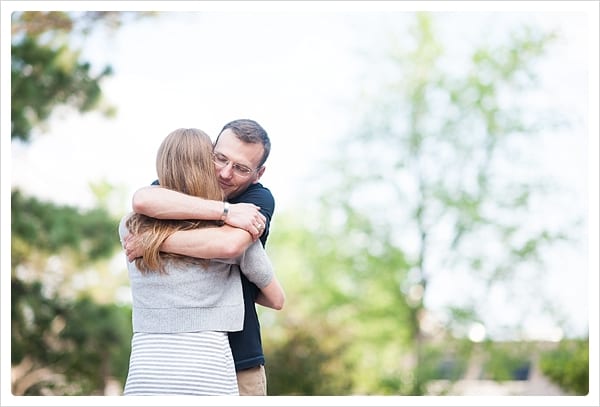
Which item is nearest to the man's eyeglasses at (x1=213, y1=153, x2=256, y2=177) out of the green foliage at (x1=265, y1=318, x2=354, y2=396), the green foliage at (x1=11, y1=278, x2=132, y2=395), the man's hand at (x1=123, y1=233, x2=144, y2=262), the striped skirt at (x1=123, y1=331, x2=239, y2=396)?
the man's hand at (x1=123, y1=233, x2=144, y2=262)

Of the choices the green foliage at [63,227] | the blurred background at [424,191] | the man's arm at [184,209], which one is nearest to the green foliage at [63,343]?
the blurred background at [424,191]

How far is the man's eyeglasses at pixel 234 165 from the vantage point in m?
2.14

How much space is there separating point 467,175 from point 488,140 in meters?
0.50

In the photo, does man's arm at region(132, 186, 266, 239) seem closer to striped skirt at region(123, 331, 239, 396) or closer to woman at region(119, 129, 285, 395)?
woman at region(119, 129, 285, 395)

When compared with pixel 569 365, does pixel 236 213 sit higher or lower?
higher

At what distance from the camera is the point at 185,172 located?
2.06 m

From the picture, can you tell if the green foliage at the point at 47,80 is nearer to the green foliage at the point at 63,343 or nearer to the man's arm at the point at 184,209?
the green foliage at the point at 63,343

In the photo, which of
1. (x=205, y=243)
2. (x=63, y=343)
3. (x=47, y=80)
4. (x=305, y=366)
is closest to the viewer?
(x=205, y=243)

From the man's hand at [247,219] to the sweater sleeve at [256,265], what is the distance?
0.13 feet

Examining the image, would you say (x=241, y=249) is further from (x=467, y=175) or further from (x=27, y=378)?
(x=467, y=175)

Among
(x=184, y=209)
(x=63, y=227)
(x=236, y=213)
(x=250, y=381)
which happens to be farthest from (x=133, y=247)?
(x=63, y=227)

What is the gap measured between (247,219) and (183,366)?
36 cm

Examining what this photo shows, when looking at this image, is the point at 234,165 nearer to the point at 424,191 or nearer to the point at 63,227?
the point at 63,227

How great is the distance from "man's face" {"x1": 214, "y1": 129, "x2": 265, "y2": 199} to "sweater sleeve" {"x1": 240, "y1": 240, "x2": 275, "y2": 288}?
20cm
